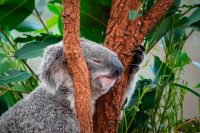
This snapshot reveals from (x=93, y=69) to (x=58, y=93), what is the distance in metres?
0.21

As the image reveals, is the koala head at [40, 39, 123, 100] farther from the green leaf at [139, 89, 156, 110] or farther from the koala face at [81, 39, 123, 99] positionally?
the green leaf at [139, 89, 156, 110]

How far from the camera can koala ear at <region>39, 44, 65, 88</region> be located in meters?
1.60

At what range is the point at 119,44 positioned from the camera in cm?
167

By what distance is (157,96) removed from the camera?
214cm

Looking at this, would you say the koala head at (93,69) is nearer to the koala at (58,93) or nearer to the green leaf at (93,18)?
the koala at (58,93)

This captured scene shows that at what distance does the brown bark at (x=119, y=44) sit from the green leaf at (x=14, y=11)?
2.17 ft

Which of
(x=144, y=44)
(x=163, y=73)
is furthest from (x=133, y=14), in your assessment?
(x=163, y=73)

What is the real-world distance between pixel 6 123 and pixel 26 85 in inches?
25.2

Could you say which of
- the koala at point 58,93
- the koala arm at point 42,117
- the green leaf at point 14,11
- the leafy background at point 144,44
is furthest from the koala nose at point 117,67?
the green leaf at point 14,11

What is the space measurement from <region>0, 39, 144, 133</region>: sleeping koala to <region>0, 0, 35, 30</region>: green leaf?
59 centimetres

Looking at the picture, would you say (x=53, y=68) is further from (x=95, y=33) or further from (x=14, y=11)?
(x=14, y=11)

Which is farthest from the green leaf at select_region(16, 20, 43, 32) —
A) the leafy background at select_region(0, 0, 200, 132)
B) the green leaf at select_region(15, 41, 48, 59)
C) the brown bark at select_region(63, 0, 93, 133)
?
the brown bark at select_region(63, 0, 93, 133)

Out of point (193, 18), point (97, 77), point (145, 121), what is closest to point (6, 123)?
point (97, 77)

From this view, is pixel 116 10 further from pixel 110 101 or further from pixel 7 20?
pixel 7 20
